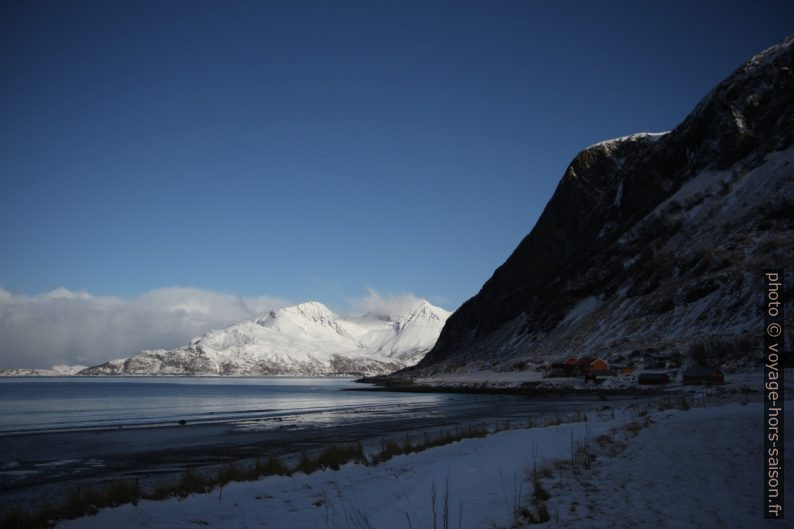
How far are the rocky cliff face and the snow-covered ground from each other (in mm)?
56616

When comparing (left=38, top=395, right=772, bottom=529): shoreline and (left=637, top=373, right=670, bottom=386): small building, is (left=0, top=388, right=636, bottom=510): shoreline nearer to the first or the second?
(left=38, top=395, right=772, bottom=529): shoreline

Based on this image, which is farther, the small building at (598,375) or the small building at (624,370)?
the small building at (624,370)

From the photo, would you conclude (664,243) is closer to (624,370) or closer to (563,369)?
(563,369)

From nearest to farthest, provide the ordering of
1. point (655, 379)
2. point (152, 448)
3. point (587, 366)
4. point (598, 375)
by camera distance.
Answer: point (152, 448)
point (655, 379)
point (598, 375)
point (587, 366)

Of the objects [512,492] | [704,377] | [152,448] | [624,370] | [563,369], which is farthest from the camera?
[563,369]

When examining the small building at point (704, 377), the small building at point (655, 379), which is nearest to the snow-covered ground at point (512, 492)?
the small building at point (704, 377)

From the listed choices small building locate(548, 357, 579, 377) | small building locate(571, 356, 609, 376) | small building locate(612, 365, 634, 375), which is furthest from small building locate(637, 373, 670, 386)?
small building locate(548, 357, 579, 377)

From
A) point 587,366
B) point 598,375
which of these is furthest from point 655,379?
point 587,366

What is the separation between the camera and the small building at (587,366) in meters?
79.2

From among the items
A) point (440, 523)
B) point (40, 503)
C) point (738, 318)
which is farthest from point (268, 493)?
point (738, 318)

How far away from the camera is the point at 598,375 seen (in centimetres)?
7844

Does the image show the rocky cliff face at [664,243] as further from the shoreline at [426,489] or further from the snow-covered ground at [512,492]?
the shoreline at [426,489]

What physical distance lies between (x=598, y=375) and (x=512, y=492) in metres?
72.3

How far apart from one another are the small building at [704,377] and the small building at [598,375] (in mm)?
18771
